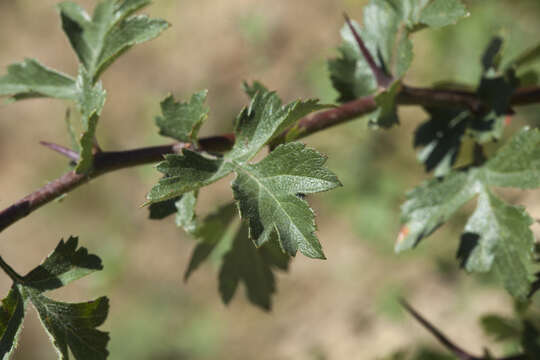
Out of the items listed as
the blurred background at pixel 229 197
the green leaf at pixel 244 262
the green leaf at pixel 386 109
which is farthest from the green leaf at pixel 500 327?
the blurred background at pixel 229 197

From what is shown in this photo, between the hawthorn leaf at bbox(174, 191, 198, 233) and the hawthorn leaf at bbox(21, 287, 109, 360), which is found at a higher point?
the hawthorn leaf at bbox(174, 191, 198, 233)

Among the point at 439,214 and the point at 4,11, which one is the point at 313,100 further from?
the point at 4,11

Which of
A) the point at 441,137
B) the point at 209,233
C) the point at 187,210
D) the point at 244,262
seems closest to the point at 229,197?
the point at 244,262

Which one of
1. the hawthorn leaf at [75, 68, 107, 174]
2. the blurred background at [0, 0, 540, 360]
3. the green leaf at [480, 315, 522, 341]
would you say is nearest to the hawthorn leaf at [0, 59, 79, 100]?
the hawthorn leaf at [75, 68, 107, 174]

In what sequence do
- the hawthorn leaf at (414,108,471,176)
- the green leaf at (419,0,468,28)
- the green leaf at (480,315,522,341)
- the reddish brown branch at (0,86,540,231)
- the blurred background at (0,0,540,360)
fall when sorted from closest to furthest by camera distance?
the reddish brown branch at (0,86,540,231) → the green leaf at (419,0,468,28) → the hawthorn leaf at (414,108,471,176) → the green leaf at (480,315,522,341) → the blurred background at (0,0,540,360)

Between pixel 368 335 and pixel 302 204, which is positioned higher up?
pixel 302 204

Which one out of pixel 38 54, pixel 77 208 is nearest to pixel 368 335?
pixel 77 208

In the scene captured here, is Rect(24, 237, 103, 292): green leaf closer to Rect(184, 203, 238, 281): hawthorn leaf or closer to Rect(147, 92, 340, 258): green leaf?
Rect(147, 92, 340, 258): green leaf

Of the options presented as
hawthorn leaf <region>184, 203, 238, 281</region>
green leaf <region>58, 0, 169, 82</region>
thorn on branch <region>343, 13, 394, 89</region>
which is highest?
green leaf <region>58, 0, 169, 82</region>
